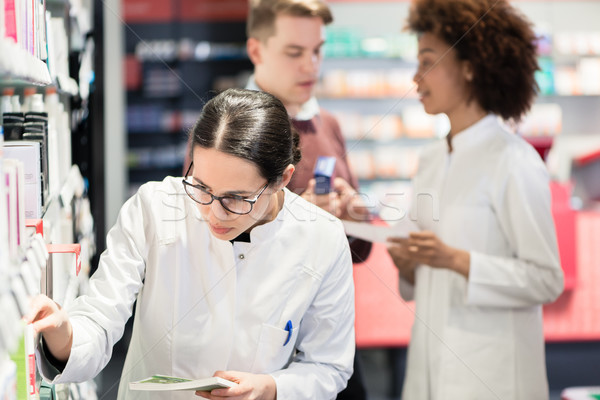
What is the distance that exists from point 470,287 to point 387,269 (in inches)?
79.7

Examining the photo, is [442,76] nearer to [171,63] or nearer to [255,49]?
[255,49]

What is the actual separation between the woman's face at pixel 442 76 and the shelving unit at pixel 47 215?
4.25 ft

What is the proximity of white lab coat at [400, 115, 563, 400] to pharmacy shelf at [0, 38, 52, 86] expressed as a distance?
1466mm

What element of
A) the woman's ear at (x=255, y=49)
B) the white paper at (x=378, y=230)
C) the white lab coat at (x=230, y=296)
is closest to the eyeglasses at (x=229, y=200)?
the white lab coat at (x=230, y=296)

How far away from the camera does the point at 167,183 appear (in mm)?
1737

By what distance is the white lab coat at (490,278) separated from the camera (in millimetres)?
2346

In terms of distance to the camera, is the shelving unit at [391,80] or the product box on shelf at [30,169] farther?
the shelving unit at [391,80]

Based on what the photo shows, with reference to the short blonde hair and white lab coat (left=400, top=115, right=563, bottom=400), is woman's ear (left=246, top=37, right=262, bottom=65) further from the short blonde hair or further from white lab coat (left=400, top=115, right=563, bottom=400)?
white lab coat (left=400, top=115, right=563, bottom=400)

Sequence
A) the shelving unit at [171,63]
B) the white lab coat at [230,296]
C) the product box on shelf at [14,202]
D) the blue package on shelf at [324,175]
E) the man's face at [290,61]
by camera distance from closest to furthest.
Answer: the product box on shelf at [14,202]
the white lab coat at [230,296]
the blue package on shelf at [324,175]
the man's face at [290,61]
the shelving unit at [171,63]

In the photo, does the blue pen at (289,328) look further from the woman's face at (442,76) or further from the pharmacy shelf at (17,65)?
the woman's face at (442,76)

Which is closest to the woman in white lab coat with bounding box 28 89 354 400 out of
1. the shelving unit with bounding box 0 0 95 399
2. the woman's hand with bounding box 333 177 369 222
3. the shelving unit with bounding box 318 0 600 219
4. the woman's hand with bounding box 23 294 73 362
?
the woman's hand with bounding box 23 294 73 362

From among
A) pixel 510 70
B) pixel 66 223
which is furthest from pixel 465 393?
pixel 66 223

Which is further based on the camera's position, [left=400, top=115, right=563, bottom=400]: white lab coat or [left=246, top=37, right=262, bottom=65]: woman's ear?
[left=246, top=37, right=262, bottom=65]: woman's ear

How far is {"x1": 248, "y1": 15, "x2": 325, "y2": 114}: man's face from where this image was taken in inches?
100
